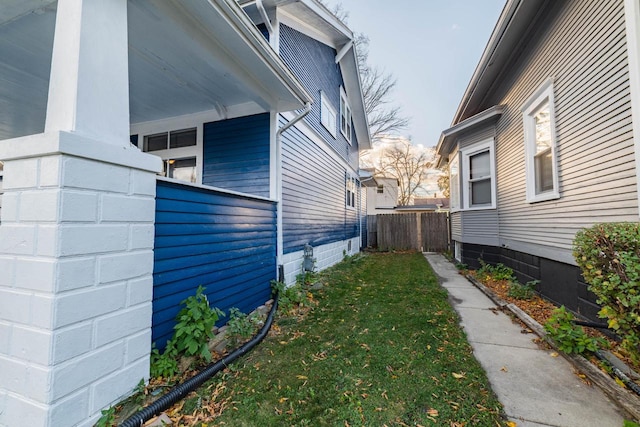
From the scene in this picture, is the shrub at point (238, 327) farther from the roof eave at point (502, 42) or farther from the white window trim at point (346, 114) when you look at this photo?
the white window trim at point (346, 114)

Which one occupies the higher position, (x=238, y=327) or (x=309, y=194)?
(x=309, y=194)

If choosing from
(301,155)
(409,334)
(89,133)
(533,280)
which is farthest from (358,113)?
(89,133)

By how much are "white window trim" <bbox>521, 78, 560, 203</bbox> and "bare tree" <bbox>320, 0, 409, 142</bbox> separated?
1101 centimetres

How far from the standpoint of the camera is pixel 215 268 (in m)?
3.06

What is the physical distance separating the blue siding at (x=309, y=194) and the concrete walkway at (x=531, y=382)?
3236 millimetres

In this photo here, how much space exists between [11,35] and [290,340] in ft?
14.1

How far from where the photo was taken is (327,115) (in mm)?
7609

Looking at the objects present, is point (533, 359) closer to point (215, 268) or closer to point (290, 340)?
point (290, 340)

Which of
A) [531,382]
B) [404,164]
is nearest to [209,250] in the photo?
[531,382]

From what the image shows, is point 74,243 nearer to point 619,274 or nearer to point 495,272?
point 619,274

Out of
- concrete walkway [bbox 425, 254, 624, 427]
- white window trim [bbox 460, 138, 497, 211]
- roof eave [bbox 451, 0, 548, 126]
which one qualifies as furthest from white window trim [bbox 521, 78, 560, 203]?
concrete walkway [bbox 425, 254, 624, 427]

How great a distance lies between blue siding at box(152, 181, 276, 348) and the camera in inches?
93.6

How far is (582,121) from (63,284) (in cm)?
548

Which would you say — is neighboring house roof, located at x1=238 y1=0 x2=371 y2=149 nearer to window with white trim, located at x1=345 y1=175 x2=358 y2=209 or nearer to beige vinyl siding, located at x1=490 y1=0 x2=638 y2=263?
window with white trim, located at x1=345 y1=175 x2=358 y2=209
